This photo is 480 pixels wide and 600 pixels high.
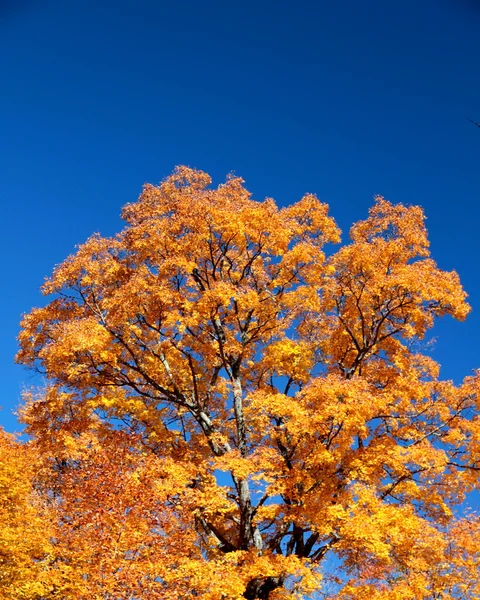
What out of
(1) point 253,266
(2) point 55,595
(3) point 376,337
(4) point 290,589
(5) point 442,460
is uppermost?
(1) point 253,266

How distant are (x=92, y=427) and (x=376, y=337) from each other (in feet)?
29.2

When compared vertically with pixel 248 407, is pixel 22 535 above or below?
below

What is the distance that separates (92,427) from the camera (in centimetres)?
1509

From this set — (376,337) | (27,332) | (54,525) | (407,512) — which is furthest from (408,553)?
(27,332)

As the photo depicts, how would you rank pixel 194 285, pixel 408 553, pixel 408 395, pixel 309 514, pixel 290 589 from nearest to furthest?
pixel 309 514 < pixel 290 589 < pixel 408 553 < pixel 408 395 < pixel 194 285

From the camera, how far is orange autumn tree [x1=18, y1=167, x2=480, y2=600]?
11.8m

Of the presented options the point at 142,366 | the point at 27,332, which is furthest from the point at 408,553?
the point at 27,332

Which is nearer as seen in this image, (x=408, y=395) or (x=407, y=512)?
(x=407, y=512)

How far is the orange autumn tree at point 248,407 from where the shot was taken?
11.8 m

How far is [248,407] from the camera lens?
13.7 m

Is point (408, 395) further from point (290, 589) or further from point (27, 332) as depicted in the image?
point (27, 332)

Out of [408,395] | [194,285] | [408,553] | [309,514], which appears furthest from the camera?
[194,285]

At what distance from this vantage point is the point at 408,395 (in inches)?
570

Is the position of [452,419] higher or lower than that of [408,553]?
higher
